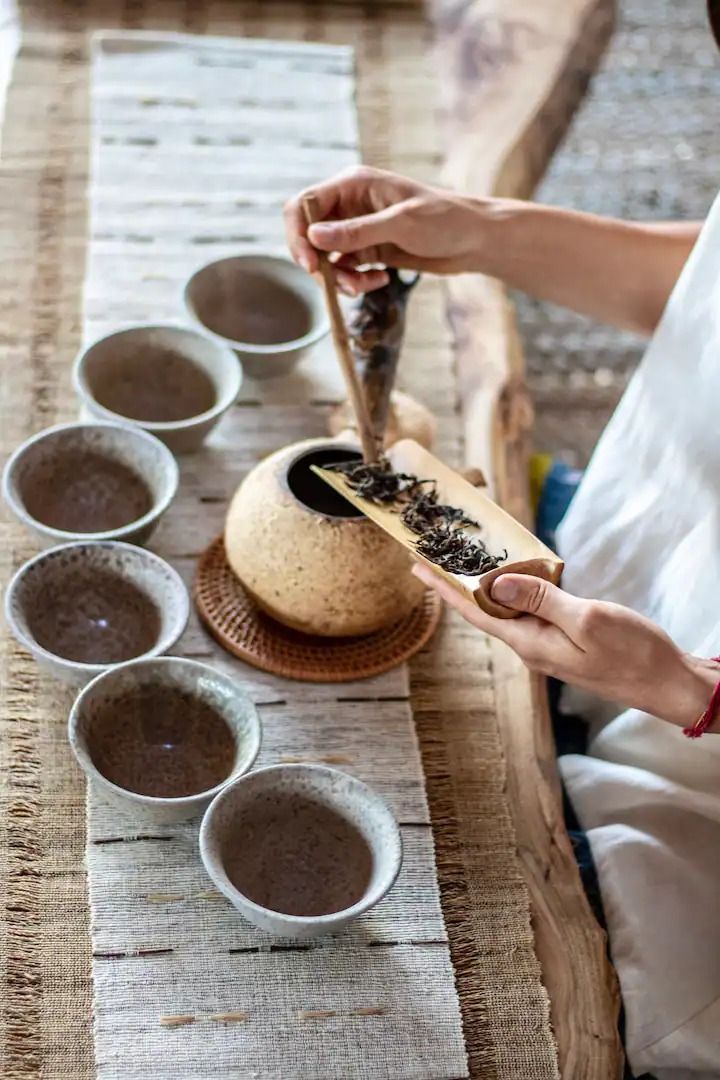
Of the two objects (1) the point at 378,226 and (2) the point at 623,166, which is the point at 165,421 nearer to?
(1) the point at 378,226

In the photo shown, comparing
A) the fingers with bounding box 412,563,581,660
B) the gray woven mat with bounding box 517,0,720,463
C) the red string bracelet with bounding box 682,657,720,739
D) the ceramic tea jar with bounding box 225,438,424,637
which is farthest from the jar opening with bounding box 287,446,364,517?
the gray woven mat with bounding box 517,0,720,463

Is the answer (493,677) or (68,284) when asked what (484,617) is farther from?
(68,284)

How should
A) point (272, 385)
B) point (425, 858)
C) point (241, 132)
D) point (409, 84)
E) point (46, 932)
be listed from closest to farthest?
1. point (46, 932)
2. point (425, 858)
3. point (272, 385)
4. point (241, 132)
5. point (409, 84)

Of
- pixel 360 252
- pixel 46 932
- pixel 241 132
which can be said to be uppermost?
pixel 360 252

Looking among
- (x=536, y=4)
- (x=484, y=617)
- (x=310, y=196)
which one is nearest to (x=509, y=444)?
(x=310, y=196)

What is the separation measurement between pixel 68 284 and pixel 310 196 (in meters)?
0.44

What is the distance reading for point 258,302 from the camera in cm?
157

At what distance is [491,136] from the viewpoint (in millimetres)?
1909

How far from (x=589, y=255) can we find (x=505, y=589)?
536mm

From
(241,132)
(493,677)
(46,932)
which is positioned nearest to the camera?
(46,932)

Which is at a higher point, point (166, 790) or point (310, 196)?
point (310, 196)

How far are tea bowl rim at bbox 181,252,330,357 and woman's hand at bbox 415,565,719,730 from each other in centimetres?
57

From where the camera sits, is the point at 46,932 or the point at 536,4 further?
the point at 536,4

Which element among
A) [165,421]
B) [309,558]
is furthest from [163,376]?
[309,558]
